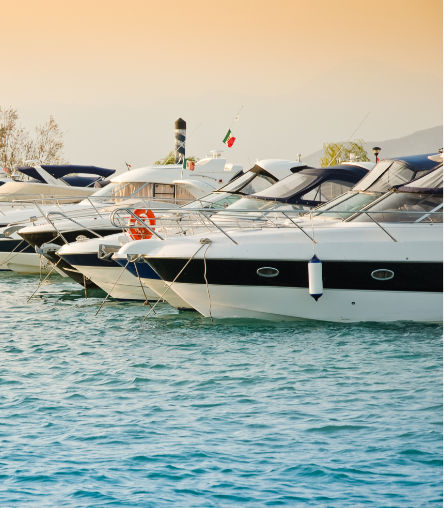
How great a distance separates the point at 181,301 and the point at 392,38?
9.55 metres

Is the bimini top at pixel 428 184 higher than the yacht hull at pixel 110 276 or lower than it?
higher

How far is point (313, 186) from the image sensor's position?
15273mm

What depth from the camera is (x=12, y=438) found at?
7.32m

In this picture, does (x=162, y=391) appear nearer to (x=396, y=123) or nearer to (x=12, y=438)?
(x=12, y=438)

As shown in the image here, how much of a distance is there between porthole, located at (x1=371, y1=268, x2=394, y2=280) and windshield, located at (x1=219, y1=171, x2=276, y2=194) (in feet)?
19.4

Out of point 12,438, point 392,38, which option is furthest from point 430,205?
point 392,38

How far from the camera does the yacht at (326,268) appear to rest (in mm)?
11305

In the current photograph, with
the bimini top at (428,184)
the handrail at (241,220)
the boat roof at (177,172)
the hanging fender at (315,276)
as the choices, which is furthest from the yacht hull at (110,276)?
the boat roof at (177,172)

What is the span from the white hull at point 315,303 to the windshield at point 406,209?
3.17 ft

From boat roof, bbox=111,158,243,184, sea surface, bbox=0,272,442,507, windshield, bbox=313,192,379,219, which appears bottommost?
sea surface, bbox=0,272,442,507

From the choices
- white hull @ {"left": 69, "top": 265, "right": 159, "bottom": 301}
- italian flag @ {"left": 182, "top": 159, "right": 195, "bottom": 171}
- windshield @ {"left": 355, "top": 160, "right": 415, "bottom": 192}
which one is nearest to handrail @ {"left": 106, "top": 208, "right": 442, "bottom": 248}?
white hull @ {"left": 69, "top": 265, "right": 159, "bottom": 301}

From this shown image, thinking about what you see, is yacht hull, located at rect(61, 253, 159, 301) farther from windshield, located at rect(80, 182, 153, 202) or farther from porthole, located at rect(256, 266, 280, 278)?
windshield, located at rect(80, 182, 153, 202)

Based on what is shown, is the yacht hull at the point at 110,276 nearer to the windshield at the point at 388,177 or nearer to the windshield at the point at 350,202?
the windshield at the point at 350,202

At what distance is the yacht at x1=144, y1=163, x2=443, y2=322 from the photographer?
11305mm
